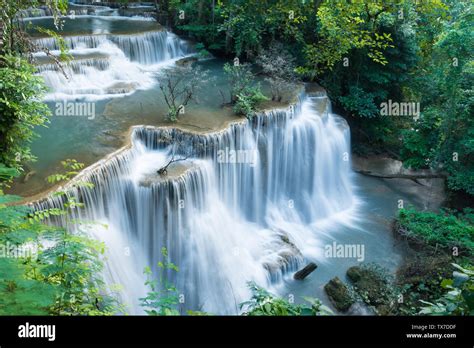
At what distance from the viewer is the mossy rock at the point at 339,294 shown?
8.38m

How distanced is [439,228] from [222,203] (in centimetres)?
545

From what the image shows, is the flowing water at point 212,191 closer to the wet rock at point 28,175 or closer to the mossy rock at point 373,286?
the mossy rock at point 373,286

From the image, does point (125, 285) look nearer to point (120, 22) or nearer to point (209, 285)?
point (209, 285)

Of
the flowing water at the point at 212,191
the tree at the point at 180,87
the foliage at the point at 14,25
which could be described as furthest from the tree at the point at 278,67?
the foliage at the point at 14,25

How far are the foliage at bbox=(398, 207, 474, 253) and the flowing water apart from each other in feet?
2.23

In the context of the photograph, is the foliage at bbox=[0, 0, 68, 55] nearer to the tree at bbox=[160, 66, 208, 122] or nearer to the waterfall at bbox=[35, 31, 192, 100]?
the waterfall at bbox=[35, 31, 192, 100]

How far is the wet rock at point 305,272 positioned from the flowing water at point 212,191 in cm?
16

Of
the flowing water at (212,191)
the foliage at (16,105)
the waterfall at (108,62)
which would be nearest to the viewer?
the foliage at (16,105)

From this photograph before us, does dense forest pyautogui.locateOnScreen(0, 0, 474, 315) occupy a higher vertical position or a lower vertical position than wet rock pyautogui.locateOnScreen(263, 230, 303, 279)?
higher

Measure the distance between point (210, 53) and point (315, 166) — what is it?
7.50 metres

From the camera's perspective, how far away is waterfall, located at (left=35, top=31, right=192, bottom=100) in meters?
12.3

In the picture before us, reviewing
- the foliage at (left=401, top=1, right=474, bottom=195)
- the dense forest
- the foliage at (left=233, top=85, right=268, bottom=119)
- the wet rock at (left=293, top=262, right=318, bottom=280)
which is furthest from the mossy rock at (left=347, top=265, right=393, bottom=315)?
the foliage at (left=233, top=85, right=268, bottom=119)

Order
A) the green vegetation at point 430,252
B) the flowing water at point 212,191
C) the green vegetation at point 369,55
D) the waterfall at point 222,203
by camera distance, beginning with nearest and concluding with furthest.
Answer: the waterfall at point 222,203, the flowing water at point 212,191, the green vegetation at point 430,252, the green vegetation at point 369,55

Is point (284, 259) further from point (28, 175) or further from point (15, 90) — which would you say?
point (15, 90)
